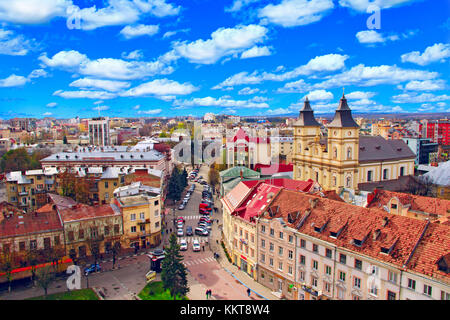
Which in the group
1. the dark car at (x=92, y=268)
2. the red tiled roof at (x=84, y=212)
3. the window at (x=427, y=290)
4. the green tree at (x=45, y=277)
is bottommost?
the dark car at (x=92, y=268)

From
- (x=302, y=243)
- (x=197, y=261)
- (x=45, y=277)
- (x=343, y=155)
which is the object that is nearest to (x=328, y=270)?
(x=302, y=243)

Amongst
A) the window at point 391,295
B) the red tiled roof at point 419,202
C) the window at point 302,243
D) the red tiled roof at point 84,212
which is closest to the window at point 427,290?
the window at point 391,295

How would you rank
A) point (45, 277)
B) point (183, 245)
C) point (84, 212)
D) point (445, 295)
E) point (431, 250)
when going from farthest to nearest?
point (183, 245) → point (84, 212) → point (45, 277) → point (431, 250) → point (445, 295)

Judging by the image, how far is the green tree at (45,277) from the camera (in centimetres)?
2494

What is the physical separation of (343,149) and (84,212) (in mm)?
34745

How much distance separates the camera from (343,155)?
4978 centimetres

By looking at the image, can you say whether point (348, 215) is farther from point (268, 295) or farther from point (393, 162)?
point (393, 162)

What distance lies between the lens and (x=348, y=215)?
956 inches

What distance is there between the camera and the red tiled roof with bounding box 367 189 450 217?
2914 centimetres

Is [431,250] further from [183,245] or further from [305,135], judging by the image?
[305,135]

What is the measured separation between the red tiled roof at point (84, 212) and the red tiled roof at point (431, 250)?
26.1 metres

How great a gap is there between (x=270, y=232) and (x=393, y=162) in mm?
36959

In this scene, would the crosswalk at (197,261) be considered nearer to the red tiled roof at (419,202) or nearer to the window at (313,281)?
the window at (313,281)
